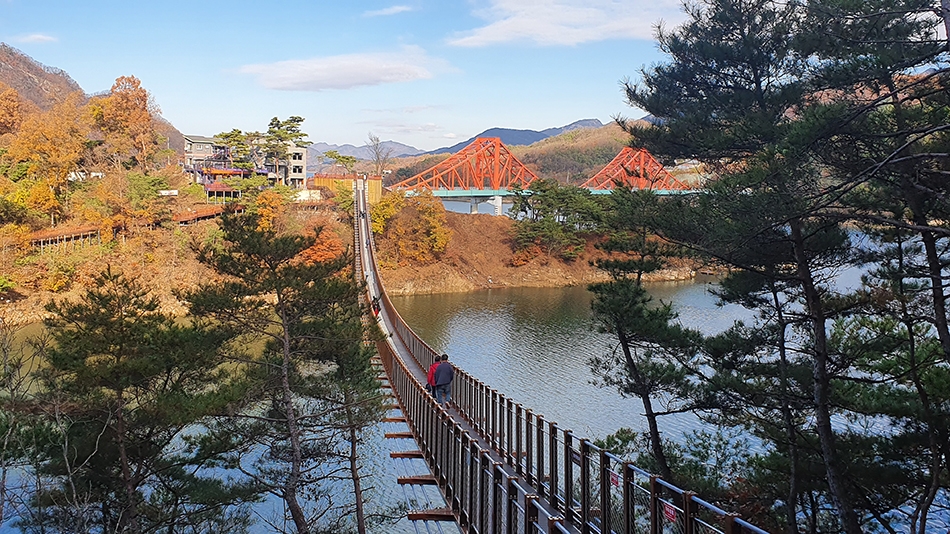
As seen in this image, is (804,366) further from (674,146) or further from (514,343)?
(514,343)

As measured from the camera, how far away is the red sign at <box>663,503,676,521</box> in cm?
270

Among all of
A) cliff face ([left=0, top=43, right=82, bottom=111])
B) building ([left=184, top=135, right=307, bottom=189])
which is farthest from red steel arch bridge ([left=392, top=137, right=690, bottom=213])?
cliff face ([left=0, top=43, right=82, bottom=111])

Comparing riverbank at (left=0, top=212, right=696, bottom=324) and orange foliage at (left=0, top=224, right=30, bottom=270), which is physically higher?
orange foliage at (left=0, top=224, right=30, bottom=270)

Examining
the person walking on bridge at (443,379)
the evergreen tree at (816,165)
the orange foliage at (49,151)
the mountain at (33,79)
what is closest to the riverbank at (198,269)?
the orange foliage at (49,151)

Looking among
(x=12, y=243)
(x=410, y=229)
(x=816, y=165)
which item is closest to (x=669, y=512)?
(x=816, y=165)

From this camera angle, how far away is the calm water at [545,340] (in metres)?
12.1

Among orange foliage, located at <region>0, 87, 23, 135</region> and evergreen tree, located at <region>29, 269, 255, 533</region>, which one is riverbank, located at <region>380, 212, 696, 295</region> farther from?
evergreen tree, located at <region>29, 269, 255, 533</region>

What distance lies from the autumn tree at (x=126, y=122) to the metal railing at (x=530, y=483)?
82.4ft

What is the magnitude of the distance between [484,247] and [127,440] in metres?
27.5

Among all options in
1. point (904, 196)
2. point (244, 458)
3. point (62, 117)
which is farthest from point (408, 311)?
point (904, 196)

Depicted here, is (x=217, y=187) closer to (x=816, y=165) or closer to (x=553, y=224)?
(x=553, y=224)

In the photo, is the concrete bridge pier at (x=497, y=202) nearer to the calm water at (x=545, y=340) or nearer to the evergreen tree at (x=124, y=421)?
the calm water at (x=545, y=340)

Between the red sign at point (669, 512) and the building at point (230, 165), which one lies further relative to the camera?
the building at point (230, 165)

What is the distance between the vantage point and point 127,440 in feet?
24.1
